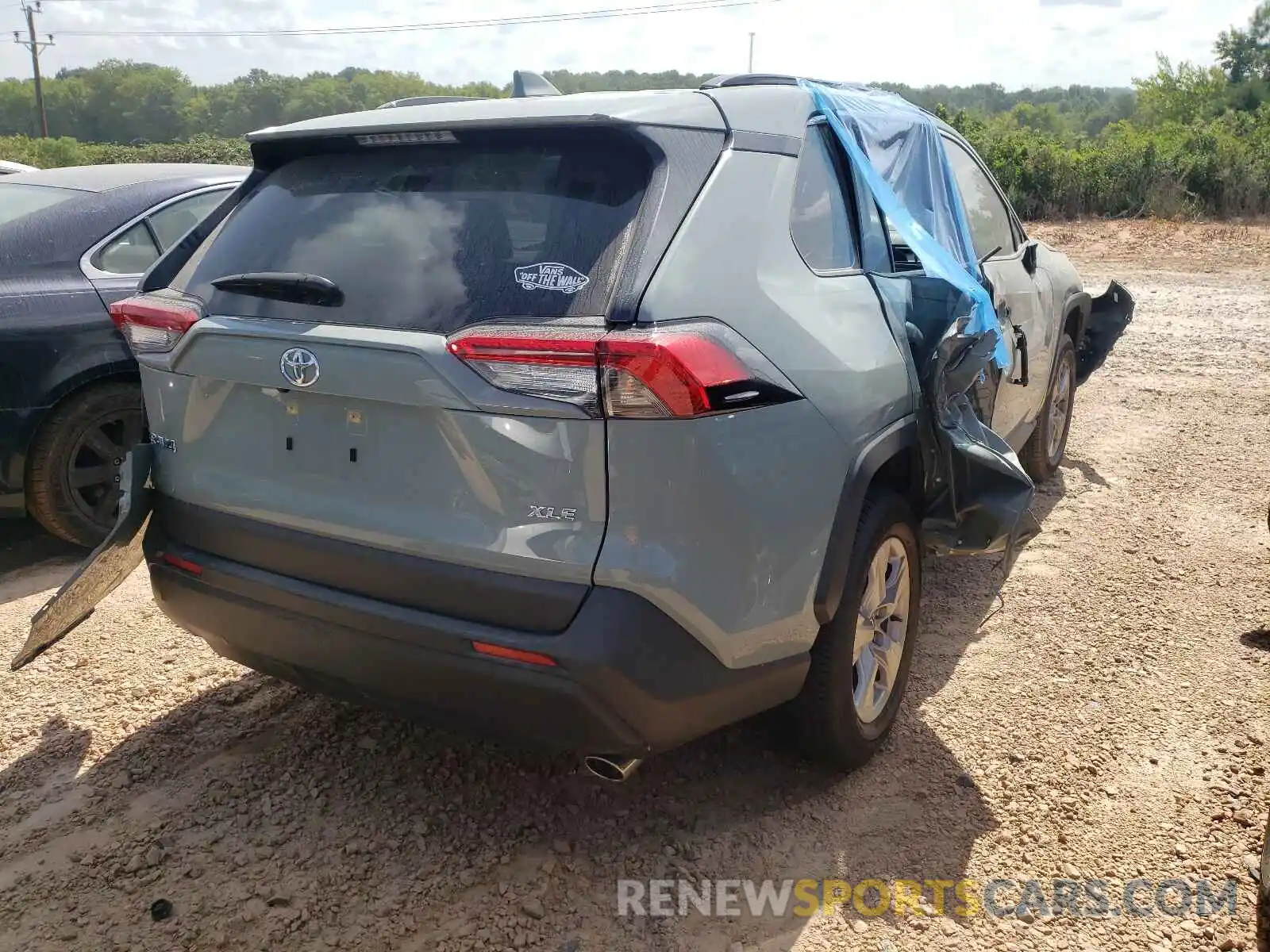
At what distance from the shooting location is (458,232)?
236 cm

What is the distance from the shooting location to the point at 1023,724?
11.2 ft

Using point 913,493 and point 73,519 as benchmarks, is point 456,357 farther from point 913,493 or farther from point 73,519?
point 73,519

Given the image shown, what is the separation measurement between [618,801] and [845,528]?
3.44 feet

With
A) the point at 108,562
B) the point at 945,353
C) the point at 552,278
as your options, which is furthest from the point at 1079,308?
the point at 108,562

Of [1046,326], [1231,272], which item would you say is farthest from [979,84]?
[1046,326]

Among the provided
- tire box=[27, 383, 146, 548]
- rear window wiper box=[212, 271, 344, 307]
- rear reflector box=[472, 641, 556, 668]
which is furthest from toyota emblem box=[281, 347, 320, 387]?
tire box=[27, 383, 146, 548]

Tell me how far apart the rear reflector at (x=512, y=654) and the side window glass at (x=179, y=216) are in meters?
A: 3.73

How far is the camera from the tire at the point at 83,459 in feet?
15.0

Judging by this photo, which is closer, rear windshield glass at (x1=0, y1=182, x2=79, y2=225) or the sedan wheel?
the sedan wheel

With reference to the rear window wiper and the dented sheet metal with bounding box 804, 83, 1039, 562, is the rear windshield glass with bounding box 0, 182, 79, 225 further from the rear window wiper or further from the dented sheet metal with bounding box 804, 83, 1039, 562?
the dented sheet metal with bounding box 804, 83, 1039, 562

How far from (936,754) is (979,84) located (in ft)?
608

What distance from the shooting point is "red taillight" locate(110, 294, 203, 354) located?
8.71 ft

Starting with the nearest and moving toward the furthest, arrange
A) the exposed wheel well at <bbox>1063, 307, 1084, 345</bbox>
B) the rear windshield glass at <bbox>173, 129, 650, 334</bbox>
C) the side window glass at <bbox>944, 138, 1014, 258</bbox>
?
the rear windshield glass at <bbox>173, 129, 650, 334</bbox>
the side window glass at <bbox>944, 138, 1014, 258</bbox>
the exposed wheel well at <bbox>1063, 307, 1084, 345</bbox>

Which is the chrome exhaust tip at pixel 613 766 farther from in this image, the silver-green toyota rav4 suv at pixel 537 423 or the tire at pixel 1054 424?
the tire at pixel 1054 424
